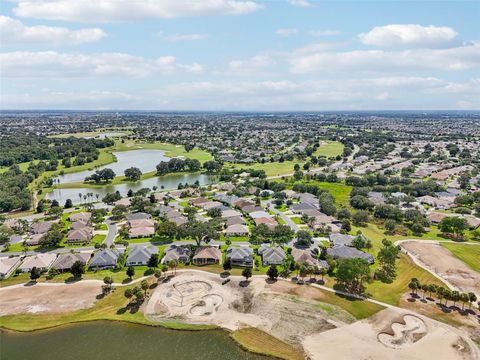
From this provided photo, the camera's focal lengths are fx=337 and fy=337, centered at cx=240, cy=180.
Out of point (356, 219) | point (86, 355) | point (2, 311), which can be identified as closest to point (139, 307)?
point (86, 355)

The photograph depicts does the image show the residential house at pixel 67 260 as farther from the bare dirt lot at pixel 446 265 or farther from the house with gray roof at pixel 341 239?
the bare dirt lot at pixel 446 265

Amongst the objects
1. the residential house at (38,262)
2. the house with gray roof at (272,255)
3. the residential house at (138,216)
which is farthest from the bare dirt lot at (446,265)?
the residential house at (38,262)

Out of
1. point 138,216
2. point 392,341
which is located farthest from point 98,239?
point 392,341

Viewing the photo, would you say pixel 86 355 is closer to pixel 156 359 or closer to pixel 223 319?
pixel 156 359

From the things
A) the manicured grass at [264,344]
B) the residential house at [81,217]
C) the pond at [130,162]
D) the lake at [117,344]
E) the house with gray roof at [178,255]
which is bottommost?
the lake at [117,344]

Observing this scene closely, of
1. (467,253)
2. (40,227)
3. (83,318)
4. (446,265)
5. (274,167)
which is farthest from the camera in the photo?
(274,167)

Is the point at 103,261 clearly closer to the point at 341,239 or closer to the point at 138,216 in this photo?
the point at 138,216

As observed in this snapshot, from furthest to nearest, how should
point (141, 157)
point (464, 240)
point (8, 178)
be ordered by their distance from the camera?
point (141, 157), point (8, 178), point (464, 240)
